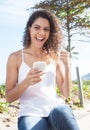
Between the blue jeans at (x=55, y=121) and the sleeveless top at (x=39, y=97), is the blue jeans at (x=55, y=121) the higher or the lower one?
the lower one

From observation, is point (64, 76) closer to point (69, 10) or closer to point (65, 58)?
point (65, 58)

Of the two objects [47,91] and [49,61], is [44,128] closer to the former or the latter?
[47,91]

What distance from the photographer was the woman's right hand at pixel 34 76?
3.37 metres

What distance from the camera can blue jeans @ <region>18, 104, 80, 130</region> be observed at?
332cm

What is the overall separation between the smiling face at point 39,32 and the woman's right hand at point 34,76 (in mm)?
534

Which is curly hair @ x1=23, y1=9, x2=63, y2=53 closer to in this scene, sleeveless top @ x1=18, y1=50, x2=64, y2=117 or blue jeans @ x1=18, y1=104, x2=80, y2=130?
sleeveless top @ x1=18, y1=50, x2=64, y2=117

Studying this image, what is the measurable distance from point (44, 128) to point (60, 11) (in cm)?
1905

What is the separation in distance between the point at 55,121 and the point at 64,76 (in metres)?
0.72

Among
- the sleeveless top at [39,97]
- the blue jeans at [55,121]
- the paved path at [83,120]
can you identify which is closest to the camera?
the blue jeans at [55,121]

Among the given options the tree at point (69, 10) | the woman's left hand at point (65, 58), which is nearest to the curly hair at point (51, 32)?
the woman's left hand at point (65, 58)

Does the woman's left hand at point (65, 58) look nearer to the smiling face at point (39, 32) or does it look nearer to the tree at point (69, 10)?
the smiling face at point (39, 32)

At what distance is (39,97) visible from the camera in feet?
11.8

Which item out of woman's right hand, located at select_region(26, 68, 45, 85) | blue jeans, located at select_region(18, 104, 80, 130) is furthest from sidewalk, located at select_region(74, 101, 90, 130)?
woman's right hand, located at select_region(26, 68, 45, 85)

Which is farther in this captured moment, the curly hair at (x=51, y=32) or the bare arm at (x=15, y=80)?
the curly hair at (x=51, y=32)
